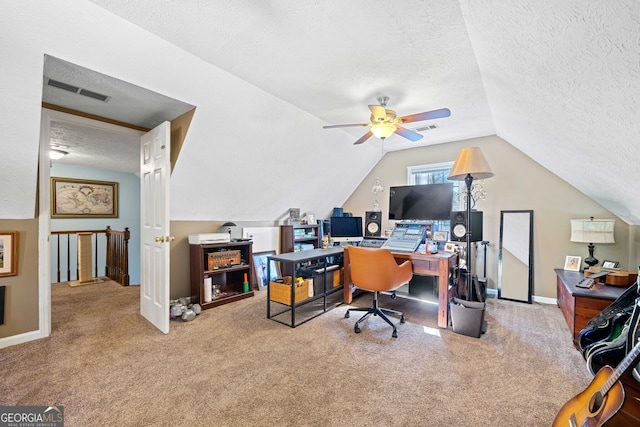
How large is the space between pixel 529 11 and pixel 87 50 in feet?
8.58

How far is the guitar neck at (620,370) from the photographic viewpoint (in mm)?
1071

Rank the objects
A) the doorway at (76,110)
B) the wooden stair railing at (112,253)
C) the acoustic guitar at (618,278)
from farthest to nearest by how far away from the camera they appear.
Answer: the wooden stair railing at (112,253) < the acoustic guitar at (618,278) < the doorway at (76,110)

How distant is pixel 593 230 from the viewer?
303 centimetres

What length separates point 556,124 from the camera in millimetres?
2047

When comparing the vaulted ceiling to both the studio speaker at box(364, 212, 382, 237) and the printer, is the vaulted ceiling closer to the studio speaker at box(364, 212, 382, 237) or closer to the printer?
the studio speaker at box(364, 212, 382, 237)

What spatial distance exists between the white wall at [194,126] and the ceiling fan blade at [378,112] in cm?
112

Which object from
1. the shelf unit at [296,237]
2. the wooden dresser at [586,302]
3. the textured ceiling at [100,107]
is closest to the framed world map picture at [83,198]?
the textured ceiling at [100,107]

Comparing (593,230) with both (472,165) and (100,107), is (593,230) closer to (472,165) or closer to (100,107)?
(472,165)

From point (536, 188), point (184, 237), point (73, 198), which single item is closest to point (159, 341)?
point (184, 237)

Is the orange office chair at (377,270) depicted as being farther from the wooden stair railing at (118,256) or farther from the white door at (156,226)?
the wooden stair railing at (118,256)

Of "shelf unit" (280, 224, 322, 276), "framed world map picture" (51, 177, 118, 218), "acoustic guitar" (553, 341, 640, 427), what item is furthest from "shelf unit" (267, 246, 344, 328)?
"framed world map picture" (51, 177, 118, 218)

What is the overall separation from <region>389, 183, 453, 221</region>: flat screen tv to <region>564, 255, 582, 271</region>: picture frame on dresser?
5.78 feet

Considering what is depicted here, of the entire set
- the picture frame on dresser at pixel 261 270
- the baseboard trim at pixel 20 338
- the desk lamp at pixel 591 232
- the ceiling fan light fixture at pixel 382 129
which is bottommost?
the baseboard trim at pixel 20 338

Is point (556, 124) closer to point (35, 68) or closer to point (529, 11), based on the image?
point (529, 11)
